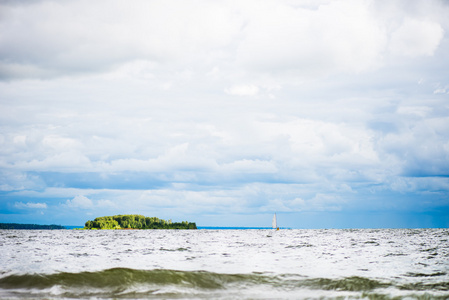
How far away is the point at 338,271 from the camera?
22531mm

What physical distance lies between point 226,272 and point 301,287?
15.6 ft

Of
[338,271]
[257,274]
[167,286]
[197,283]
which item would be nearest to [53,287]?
[167,286]

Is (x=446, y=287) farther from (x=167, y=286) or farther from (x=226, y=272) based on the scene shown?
(x=167, y=286)

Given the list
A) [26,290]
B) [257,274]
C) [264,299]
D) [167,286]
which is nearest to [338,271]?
[257,274]

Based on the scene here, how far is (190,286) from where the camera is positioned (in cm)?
1833

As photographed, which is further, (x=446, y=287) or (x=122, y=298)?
(x=446, y=287)

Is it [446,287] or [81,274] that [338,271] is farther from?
[81,274]

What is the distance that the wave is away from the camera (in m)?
16.5

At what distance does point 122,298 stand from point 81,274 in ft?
18.0

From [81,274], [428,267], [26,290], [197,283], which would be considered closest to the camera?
[26,290]

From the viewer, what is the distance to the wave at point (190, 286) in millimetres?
16469

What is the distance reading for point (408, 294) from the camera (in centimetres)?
1592

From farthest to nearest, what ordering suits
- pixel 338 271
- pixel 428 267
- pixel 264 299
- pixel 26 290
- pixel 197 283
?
pixel 428 267 → pixel 338 271 → pixel 197 283 → pixel 26 290 → pixel 264 299

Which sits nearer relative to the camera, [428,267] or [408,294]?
[408,294]
